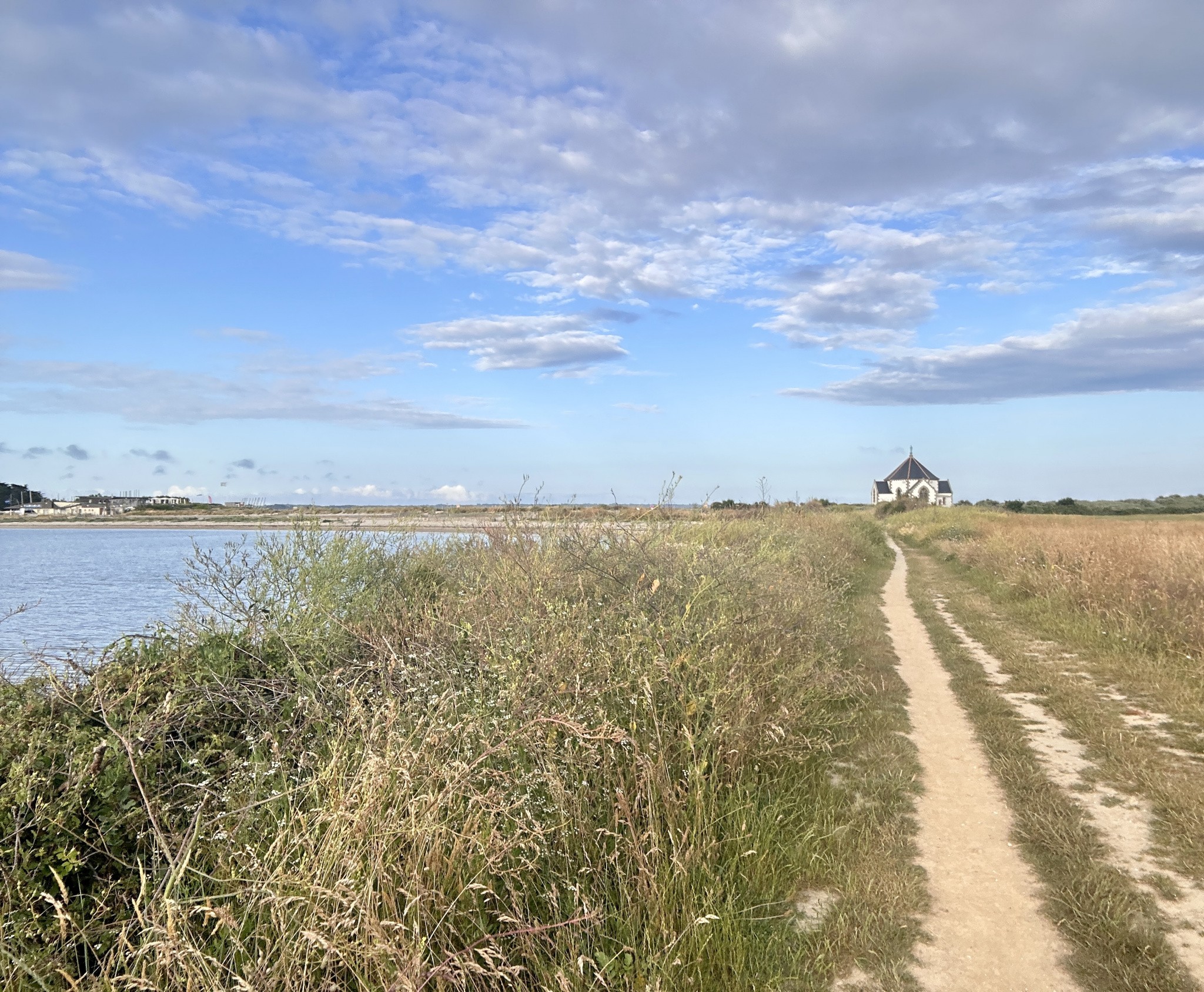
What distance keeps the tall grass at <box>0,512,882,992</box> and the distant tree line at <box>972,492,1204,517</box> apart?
6627cm

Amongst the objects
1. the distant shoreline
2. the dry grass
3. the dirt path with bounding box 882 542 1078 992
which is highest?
the distant shoreline

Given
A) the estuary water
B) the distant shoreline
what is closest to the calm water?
the estuary water

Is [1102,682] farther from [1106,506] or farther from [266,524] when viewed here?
[1106,506]

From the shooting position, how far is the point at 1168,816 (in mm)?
5160

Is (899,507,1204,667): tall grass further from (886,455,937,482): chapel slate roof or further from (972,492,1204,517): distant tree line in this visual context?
(886,455,937,482): chapel slate roof

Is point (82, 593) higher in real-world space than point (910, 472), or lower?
lower

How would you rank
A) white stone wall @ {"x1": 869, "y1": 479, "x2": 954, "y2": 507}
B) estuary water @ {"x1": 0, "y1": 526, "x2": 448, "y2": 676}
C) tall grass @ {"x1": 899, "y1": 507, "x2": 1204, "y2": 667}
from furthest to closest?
1. white stone wall @ {"x1": 869, "y1": 479, "x2": 954, "y2": 507}
2. tall grass @ {"x1": 899, "y1": 507, "x2": 1204, "y2": 667}
3. estuary water @ {"x1": 0, "y1": 526, "x2": 448, "y2": 676}

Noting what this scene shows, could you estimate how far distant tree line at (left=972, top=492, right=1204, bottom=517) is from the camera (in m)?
64.2

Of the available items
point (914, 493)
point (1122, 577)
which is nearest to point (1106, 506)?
point (914, 493)

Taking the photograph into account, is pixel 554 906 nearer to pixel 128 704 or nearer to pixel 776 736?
pixel 776 736

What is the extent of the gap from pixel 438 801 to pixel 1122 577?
12.8 m

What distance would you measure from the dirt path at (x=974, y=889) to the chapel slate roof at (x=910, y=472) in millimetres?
92990

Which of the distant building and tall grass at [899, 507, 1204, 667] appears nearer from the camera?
tall grass at [899, 507, 1204, 667]

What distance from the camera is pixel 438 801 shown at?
2861 millimetres
